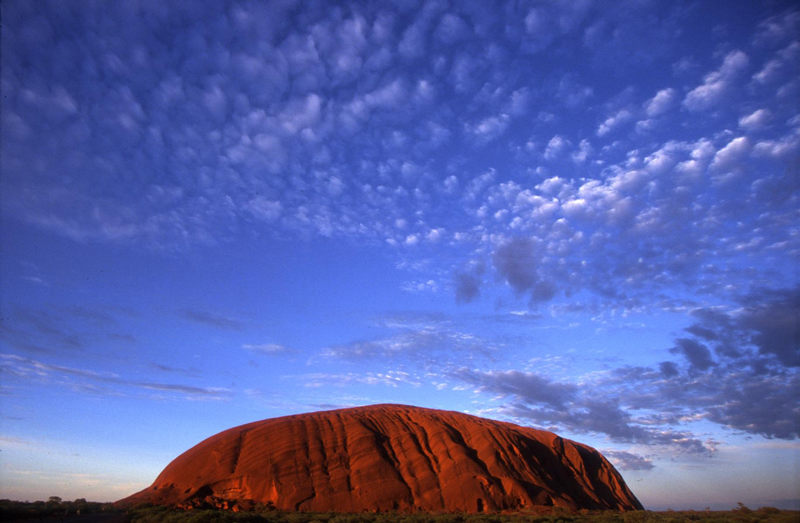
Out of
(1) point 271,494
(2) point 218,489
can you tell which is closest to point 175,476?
(2) point 218,489

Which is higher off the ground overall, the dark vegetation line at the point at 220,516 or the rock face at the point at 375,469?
the rock face at the point at 375,469

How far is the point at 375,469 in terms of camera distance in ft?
140

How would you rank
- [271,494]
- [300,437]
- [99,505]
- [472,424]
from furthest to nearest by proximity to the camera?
[472,424], [300,437], [271,494], [99,505]

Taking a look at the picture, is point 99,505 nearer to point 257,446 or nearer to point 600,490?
point 257,446

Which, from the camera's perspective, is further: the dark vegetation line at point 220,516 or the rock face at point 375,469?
the rock face at point 375,469

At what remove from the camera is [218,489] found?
129 feet

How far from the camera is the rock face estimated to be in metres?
39.6

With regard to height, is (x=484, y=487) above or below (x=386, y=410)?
below

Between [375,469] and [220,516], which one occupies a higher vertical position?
[375,469]

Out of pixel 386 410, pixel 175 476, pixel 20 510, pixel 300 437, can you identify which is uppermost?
pixel 386 410

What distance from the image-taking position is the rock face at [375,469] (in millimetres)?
39625

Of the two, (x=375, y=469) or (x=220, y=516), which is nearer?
(x=220, y=516)

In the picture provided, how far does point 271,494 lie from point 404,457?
13.3 meters

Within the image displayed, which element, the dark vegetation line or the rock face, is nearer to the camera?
the dark vegetation line
